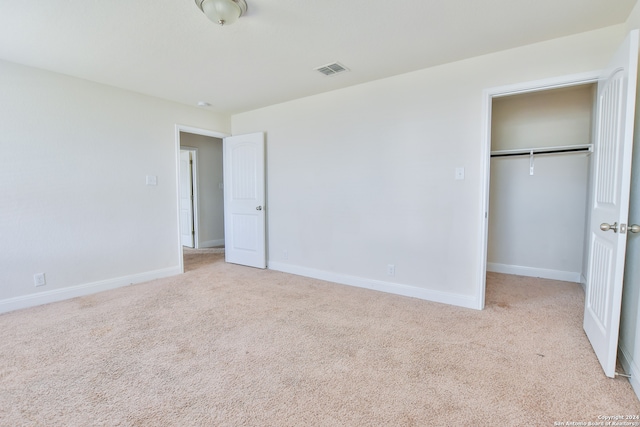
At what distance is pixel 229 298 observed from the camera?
306cm

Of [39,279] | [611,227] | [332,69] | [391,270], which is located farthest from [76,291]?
[611,227]

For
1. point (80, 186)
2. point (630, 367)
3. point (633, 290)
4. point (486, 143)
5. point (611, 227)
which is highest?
point (486, 143)

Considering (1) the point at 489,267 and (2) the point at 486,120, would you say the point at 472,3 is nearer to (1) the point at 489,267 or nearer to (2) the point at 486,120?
(2) the point at 486,120

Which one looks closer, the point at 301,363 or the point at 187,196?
the point at 301,363

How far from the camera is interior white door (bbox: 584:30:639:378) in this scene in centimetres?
160

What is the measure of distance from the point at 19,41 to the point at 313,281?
355cm

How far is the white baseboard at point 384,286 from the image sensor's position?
2854mm

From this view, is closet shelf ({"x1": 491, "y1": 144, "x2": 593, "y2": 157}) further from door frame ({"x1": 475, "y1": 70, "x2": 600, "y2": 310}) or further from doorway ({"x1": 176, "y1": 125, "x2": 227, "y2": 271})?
doorway ({"x1": 176, "y1": 125, "x2": 227, "y2": 271})

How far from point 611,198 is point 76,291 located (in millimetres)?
4787

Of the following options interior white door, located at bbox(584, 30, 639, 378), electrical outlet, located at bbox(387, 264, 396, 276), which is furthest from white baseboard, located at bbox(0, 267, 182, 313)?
interior white door, located at bbox(584, 30, 639, 378)

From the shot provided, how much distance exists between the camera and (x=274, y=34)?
2250mm

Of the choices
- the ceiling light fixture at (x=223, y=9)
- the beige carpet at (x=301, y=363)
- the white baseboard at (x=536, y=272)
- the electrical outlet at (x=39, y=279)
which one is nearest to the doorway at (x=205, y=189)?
the electrical outlet at (x=39, y=279)

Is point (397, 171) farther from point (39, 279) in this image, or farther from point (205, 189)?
point (205, 189)

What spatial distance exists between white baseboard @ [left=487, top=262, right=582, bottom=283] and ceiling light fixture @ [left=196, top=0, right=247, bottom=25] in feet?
14.3
